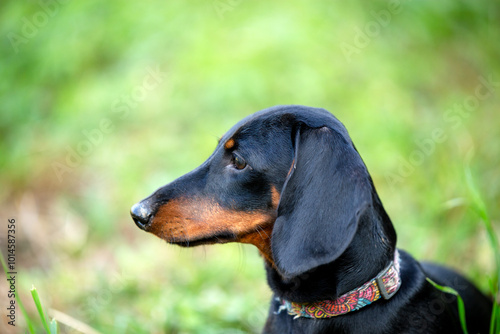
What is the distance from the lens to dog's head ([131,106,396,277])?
87.1 inches

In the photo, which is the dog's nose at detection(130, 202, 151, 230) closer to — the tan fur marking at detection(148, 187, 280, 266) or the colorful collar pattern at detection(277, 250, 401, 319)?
the tan fur marking at detection(148, 187, 280, 266)

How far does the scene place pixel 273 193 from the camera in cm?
252

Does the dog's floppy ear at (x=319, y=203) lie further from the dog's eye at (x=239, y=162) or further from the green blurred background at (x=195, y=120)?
the green blurred background at (x=195, y=120)

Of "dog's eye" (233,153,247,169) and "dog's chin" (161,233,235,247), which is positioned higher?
"dog's eye" (233,153,247,169)

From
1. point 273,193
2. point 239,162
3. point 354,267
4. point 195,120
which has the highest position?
point 239,162

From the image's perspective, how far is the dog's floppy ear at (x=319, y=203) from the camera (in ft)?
6.98

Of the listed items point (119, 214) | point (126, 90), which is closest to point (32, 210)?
point (119, 214)

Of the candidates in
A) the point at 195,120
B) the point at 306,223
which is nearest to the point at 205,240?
the point at 306,223

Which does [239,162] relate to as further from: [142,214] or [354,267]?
[354,267]

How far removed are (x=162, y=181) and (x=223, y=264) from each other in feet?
4.93

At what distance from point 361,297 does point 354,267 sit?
147 millimetres

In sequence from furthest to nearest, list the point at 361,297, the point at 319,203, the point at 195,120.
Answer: the point at 195,120 < the point at 361,297 < the point at 319,203

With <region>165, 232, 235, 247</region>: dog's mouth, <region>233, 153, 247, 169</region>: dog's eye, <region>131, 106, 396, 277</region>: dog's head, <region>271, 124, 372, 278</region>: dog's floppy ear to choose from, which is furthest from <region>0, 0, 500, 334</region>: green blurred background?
<region>271, 124, 372, 278</region>: dog's floppy ear

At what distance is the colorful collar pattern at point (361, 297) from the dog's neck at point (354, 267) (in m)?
0.02
